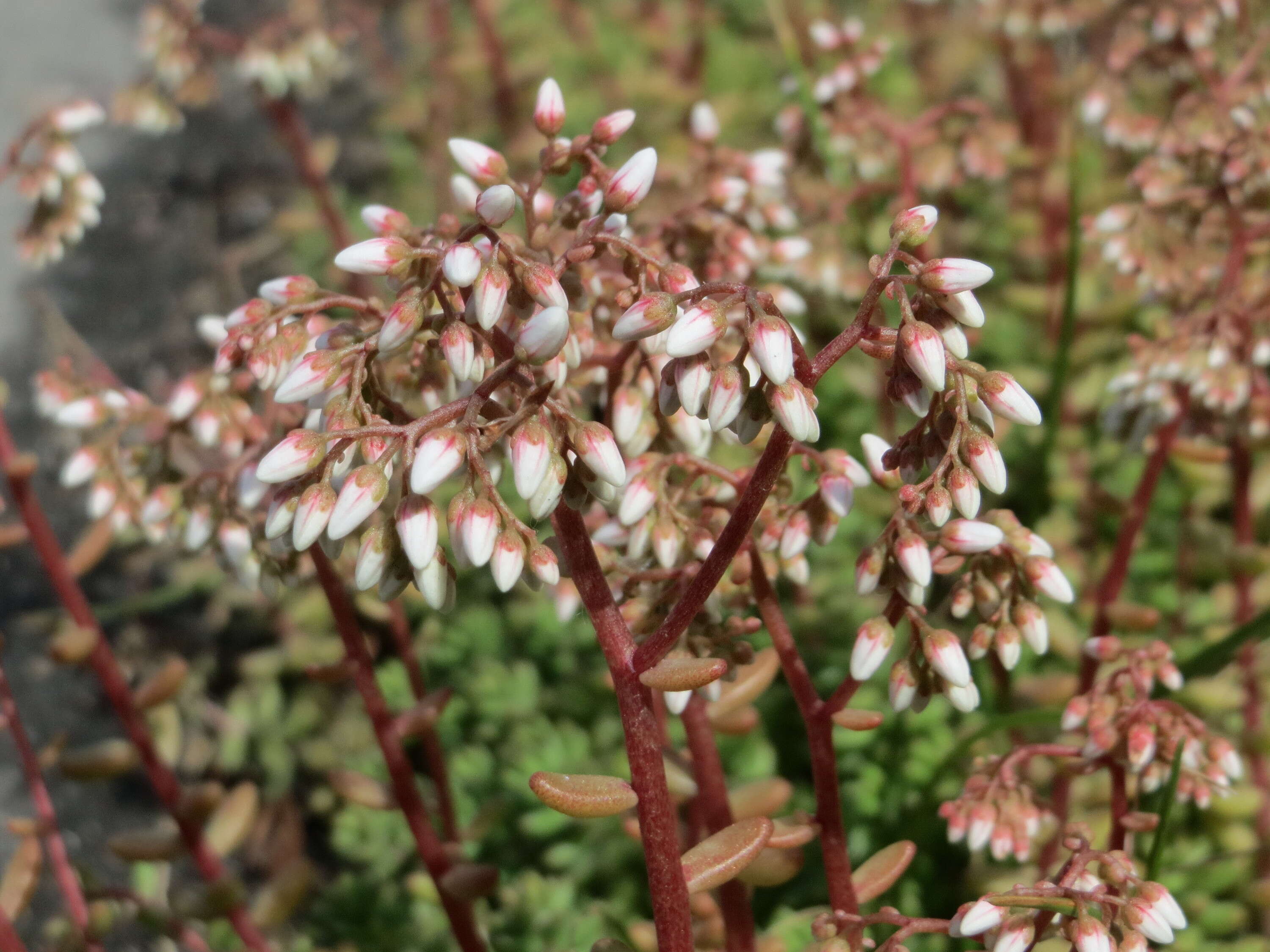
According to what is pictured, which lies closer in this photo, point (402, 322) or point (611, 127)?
point (402, 322)

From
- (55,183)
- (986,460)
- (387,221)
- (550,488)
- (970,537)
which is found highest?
(55,183)

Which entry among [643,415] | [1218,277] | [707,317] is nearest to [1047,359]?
[1218,277]

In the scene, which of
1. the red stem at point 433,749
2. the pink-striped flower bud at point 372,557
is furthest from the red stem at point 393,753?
the pink-striped flower bud at point 372,557

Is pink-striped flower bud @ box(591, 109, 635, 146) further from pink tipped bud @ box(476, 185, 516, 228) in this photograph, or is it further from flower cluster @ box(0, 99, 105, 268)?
flower cluster @ box(0, 99, 105, 268)

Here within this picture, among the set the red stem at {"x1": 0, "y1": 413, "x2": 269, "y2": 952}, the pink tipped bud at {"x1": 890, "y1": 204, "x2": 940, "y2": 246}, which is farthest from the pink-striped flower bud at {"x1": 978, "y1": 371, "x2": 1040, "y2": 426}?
the red stem at {"x1": 0, "y1": 413, "x2": 269, "y2": 952}

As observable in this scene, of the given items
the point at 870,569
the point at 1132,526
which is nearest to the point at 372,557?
the point at 870,569

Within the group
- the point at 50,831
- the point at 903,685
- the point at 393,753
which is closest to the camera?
the point at 903,685

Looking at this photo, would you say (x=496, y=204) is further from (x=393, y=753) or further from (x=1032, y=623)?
(x=393, y=753)
